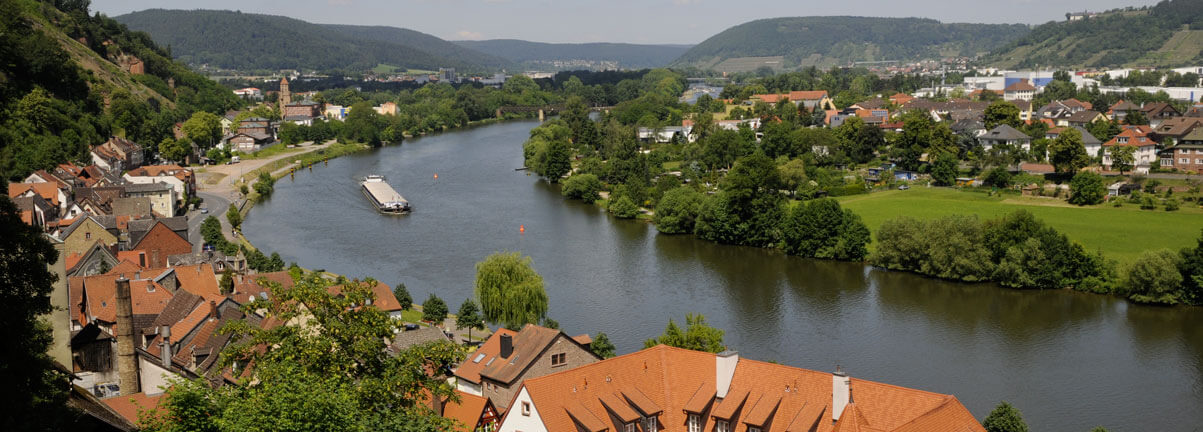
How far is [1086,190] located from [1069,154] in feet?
17.3

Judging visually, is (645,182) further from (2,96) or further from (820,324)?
(2,96)

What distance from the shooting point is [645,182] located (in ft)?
152

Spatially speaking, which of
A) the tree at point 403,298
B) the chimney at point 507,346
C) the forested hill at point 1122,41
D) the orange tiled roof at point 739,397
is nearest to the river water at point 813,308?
the tree at point 403,298

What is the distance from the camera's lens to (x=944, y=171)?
44844mm

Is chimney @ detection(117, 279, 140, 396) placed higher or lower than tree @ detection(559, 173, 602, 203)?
higher

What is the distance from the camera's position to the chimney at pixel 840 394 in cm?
1247

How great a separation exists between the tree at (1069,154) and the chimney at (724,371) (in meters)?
34.5

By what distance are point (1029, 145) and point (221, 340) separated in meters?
45.0

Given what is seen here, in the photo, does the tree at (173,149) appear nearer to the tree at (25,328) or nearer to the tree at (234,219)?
the tree at (234,219)

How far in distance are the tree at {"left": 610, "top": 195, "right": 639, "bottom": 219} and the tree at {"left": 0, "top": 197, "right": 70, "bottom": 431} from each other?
3207 cm

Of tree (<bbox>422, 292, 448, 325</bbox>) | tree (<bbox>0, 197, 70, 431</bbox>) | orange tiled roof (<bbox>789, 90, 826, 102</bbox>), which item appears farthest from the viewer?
orange tiled roof (<bbox>789, 90, 826, 102</bbox>)

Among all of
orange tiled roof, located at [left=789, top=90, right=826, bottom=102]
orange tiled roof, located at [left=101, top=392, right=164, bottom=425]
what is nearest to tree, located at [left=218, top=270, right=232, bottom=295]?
orange tiled roof, located at [left=101, top=392, right=164, bottom=425]

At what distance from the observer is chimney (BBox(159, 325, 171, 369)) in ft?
58.4

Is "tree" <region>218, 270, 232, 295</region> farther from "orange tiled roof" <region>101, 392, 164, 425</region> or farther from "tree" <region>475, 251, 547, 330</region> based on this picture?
"orange tiled roof" <region>101, 392, 164, 425</region>
